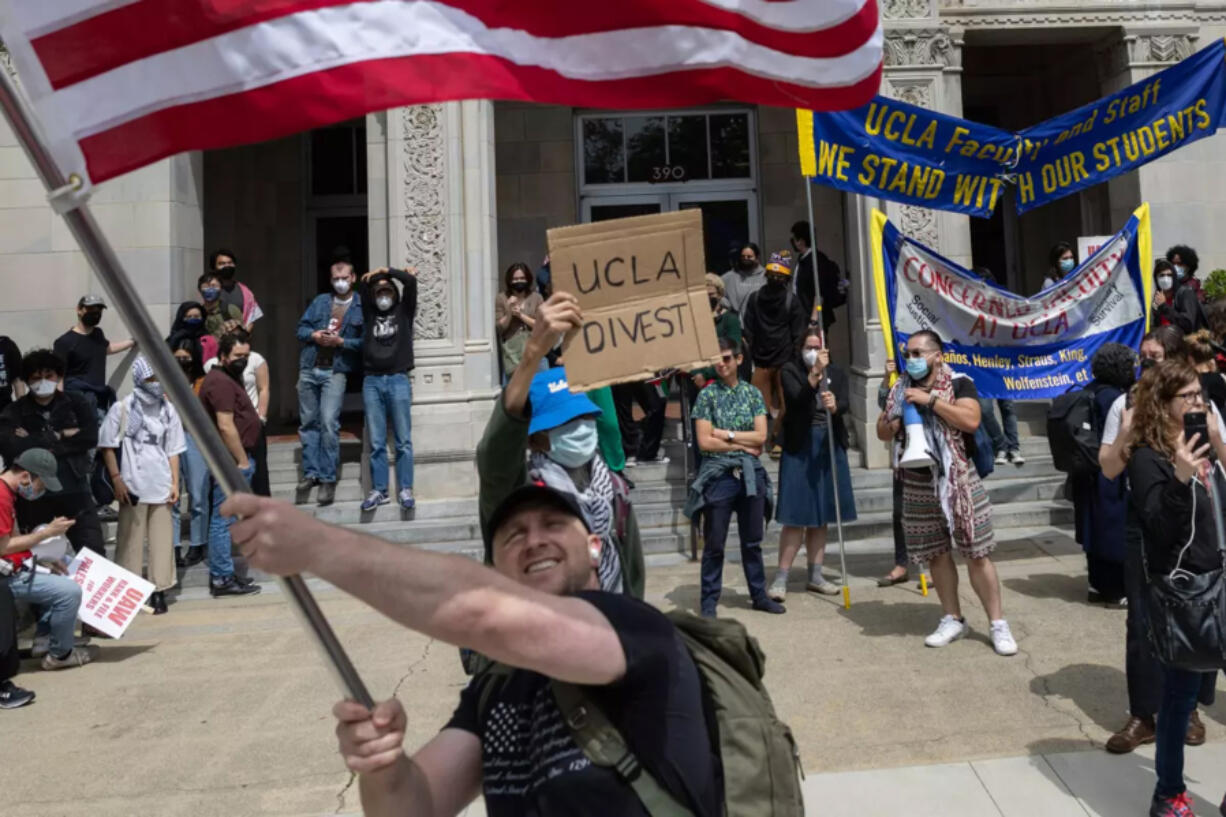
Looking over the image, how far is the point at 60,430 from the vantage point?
852 centimetres

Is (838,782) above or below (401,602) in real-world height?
below

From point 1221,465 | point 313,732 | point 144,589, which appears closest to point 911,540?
point 1221,465

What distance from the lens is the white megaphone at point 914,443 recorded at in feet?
24.2

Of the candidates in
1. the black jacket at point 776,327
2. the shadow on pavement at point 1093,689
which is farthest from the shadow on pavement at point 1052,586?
the black jacket at point 776,327

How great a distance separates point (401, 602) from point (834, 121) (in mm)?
6587

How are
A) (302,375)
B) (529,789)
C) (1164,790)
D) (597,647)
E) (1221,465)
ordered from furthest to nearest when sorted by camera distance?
(302,375) → (1221,465) → (1164,790) → (529,789) → (597,647)

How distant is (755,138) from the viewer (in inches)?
626

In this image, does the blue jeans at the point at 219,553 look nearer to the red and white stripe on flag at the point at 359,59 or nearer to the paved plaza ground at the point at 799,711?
the paved plaza ground at the point at 799,711

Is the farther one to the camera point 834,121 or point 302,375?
point 302,375

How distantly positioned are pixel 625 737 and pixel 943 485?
5.59 m

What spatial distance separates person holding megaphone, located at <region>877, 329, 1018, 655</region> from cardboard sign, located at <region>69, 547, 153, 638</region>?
5239 mm

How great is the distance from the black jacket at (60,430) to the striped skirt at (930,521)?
5857 millimetres

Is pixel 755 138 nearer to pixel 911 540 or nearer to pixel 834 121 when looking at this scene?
pixel 834 121

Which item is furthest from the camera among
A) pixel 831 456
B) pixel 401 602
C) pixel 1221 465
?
pixel 831 456
